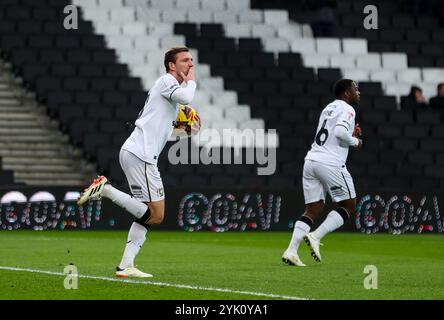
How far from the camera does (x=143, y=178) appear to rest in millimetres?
10570

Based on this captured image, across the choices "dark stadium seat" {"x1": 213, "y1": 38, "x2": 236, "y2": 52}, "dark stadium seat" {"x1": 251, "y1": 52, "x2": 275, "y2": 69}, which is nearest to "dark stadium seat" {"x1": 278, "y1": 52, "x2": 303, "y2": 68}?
"dark stadium seat" {"x1": 251, "y1": 52, "x2": 275, "y2": 69}

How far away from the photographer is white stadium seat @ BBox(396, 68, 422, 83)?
1067 inches

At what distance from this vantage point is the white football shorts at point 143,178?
416 inches

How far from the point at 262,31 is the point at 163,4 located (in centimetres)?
234

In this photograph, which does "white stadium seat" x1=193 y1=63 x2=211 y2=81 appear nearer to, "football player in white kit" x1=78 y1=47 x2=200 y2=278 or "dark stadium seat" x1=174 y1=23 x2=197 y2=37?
"dark stadium seat" x1=174 y1=23 x2=197 y2=37

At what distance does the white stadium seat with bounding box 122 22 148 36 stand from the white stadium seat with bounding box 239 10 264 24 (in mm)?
2367

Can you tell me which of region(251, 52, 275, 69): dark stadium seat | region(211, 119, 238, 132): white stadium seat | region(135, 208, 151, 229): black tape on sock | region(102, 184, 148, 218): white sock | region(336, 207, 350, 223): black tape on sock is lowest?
region(336, 207, 350, 223): black tape on sock

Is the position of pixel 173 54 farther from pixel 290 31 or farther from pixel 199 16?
pixel 290 31

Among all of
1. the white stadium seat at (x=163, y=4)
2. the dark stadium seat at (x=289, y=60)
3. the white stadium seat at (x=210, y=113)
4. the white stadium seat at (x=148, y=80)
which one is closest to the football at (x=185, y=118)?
the white stadium seat at (x=210, y=113)

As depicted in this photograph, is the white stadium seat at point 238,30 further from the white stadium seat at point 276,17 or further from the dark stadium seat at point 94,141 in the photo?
the dark stadium seat at point 94,141

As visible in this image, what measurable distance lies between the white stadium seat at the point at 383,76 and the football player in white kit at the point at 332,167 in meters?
14.0

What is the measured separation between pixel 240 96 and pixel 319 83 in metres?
1.84

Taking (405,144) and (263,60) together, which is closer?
(405,144)

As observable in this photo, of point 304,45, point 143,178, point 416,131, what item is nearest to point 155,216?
point 143,178
